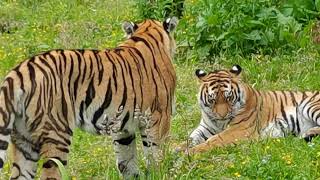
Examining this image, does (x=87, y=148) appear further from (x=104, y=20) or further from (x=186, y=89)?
(x=104, y=20)

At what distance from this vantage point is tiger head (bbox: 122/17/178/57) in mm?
7391

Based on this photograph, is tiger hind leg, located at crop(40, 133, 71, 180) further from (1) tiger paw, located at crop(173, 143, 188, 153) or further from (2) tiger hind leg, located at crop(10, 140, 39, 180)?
(1) tiger paw, located at crop(173, 143, 188, 153)

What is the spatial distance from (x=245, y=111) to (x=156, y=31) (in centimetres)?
141

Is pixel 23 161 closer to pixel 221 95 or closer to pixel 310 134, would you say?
pixel 221 95

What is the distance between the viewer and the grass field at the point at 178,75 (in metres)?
6.89

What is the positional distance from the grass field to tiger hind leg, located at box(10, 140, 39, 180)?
1.62 ft

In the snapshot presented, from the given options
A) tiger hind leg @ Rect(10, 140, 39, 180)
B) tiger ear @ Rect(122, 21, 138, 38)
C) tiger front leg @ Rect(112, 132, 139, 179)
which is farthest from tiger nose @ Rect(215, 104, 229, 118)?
tiger hind leg @ Rect(10, 140, 39, 180)

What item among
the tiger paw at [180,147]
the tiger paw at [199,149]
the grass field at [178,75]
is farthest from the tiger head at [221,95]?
the tiger paw at [180,147]

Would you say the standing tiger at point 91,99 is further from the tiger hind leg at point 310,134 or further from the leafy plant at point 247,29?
the leafy plant at point 247,29

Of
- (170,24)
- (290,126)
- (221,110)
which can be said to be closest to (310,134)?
(290,126)

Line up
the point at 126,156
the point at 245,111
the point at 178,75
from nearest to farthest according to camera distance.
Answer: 1. the point at 126,156
2. the point at 245,111
3. the point at 178,75

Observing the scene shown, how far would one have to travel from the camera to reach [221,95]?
→ 8320 mm

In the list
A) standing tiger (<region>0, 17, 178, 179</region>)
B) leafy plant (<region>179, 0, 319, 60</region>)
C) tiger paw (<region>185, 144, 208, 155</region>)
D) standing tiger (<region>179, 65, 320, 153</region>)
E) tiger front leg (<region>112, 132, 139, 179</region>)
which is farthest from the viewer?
leafy plant (<region>179, 0, 319, 60</region>)

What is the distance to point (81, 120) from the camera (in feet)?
21.2
